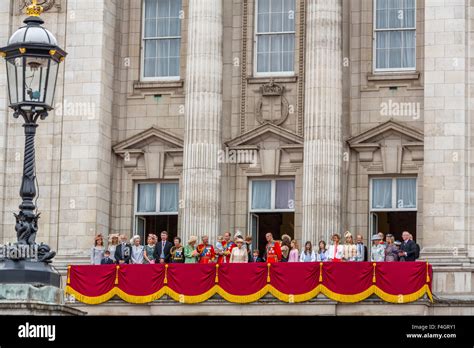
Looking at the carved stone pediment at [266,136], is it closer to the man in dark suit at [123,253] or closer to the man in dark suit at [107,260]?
the man in dark suit at [123,253]

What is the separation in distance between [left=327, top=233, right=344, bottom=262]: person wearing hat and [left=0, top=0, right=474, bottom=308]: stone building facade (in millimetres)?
4051

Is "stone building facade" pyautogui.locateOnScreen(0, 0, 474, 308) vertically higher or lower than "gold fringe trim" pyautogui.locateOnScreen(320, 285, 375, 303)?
higher

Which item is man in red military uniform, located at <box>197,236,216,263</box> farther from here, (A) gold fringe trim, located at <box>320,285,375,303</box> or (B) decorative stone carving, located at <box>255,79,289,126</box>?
(B) decorative stone carving, located at <box>255,79,289,126</box>

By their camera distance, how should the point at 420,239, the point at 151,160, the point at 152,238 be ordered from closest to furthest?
1. the point at 152,238
2. the point at 420,239
3. the point at 151,160

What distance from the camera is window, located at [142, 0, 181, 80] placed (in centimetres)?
5609

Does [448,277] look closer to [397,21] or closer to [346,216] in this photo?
[346,216]

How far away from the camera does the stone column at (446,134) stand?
1971 inches

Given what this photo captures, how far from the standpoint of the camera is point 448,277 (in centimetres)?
4947

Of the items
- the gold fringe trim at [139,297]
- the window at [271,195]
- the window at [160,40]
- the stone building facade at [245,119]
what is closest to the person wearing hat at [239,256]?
the gold fringe trim at [139,297]

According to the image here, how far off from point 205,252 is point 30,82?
2037 centimetres

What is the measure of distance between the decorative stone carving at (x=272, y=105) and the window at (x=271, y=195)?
2.11 meters

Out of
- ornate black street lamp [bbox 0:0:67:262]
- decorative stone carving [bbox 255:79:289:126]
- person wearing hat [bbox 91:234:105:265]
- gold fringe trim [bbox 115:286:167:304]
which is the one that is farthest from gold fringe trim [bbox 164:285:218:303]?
ornate black street lamp [bbox 0:0:67:262]

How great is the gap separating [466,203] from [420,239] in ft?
8.10

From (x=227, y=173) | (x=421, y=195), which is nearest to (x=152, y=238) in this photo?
(x=227, y=173)
